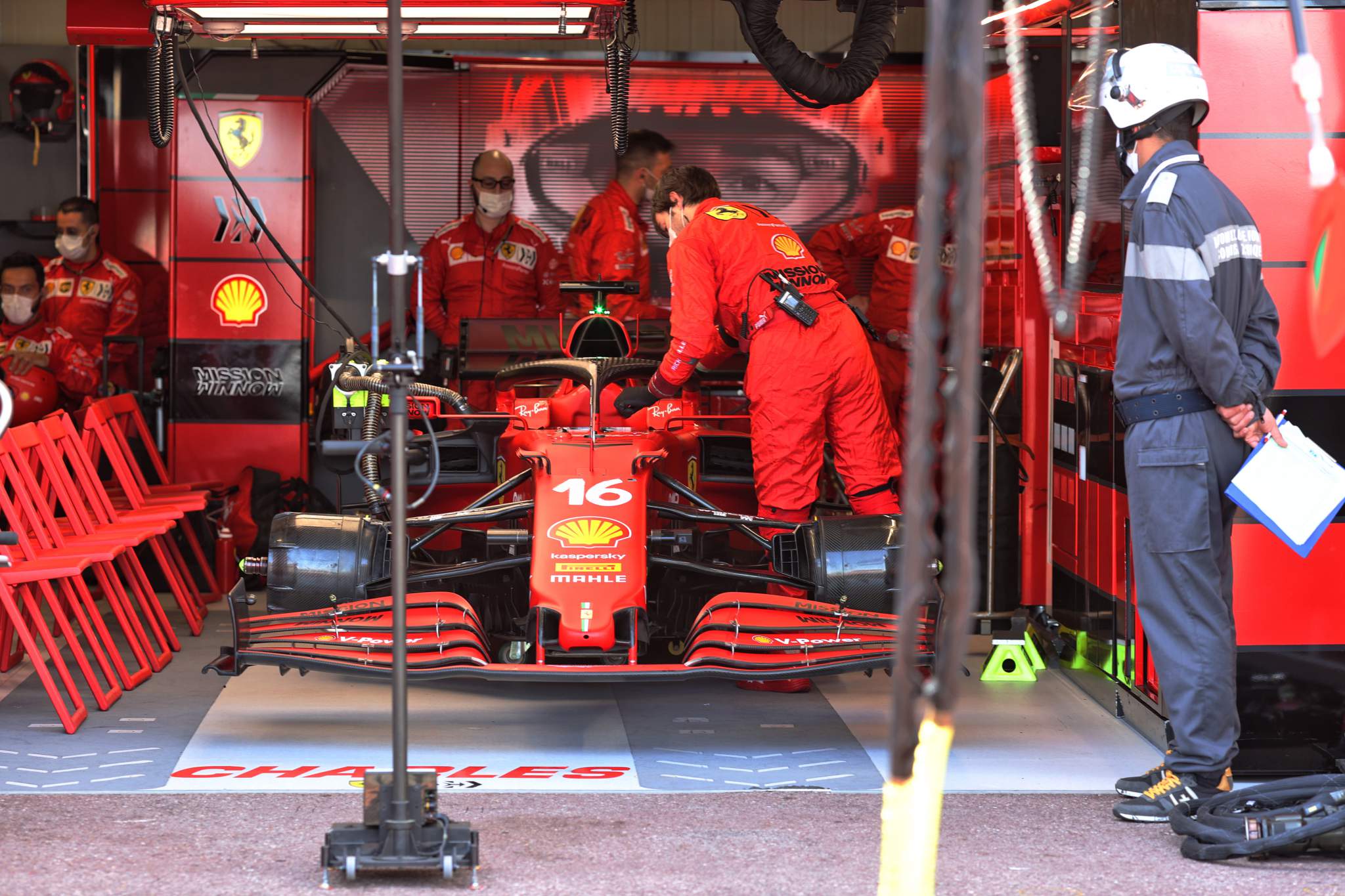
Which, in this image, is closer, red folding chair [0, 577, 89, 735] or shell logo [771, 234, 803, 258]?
red folding chair [0, 577, 89, 735]

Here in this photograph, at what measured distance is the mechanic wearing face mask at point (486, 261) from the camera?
9000 millimetres

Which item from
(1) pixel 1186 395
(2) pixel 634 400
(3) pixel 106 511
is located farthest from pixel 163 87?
(1) pixel 1186 395

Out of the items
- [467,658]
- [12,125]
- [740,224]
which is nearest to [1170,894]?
[467,658]

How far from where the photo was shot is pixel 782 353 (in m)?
5.69

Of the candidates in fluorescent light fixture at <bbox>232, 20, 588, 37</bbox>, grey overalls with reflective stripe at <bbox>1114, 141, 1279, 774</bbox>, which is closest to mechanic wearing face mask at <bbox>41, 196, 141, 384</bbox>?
fluorescent light fixture at <bbox>232, 20, 588, 37</bbox>

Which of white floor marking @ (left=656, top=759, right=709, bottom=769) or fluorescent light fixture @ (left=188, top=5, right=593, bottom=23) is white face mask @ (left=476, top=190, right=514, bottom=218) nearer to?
fluorescent light fixture @ (left=188, top=5, right=593, bottom=23)

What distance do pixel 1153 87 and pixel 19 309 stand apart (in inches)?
263

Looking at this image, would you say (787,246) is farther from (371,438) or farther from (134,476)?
(134,476)

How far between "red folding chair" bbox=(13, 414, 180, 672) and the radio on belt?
2445 millimetres

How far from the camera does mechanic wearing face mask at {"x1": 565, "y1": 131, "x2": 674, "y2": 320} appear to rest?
890cm

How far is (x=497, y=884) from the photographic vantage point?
3.59 metres

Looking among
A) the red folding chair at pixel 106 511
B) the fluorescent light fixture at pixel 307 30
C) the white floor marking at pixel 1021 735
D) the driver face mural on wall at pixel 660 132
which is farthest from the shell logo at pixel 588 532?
the driver face mural on wall at pixel 660 132

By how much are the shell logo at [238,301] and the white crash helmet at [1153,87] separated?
17.5 ft

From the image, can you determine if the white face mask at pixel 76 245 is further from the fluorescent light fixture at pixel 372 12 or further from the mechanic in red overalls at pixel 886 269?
the mechanic in red overalls at pixel 886 269
